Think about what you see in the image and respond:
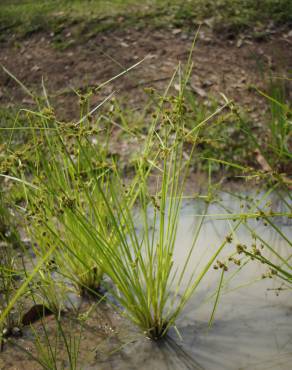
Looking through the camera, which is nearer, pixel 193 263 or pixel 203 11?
pixel 193 263

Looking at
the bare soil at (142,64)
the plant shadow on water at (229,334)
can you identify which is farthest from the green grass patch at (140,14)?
the plant shadow on water at (229,334)

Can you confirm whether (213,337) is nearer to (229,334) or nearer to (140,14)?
(229,334)

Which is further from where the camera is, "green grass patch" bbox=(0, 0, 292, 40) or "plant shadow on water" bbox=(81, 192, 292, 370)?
"green grass patch" bbox=(0, 0, 292, 40)

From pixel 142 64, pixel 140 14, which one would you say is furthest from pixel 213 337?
pixel 140 14

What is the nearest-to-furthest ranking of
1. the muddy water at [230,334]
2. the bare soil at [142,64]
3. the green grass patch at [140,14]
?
1. the muddy water at [230,334]
2. the bare soil at [142,64]
3. the green grass patch at [140,14]

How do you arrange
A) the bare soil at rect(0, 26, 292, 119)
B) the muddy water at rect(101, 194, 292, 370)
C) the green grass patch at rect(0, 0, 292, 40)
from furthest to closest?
the green grass patch at rect(0, 0, 292, 40)
the bare soil at rect(0, 26, 292, 119)
the muddy water at rect(101, 194, 292, 370)

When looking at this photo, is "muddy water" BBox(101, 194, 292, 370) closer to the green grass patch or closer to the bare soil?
the bare soil

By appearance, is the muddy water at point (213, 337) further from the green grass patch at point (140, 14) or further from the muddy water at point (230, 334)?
the green grass patch at point (140, 14)

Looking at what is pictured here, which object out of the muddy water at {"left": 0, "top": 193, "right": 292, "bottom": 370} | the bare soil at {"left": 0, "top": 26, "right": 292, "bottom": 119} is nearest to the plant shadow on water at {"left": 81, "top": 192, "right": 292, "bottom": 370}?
the muddy water at {"left": 0, "top": 193, "right": 292, "bottom": 370}

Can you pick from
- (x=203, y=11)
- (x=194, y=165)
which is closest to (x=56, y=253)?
(x=194, y=165)

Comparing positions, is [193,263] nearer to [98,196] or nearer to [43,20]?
[98,196]

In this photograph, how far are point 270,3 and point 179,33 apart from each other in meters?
1.07

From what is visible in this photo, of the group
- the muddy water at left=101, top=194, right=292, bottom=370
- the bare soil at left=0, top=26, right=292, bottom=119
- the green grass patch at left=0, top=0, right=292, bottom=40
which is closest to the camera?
the muddy water at left=101, top=194, right=292, bottom=370

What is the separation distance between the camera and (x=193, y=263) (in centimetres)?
262
